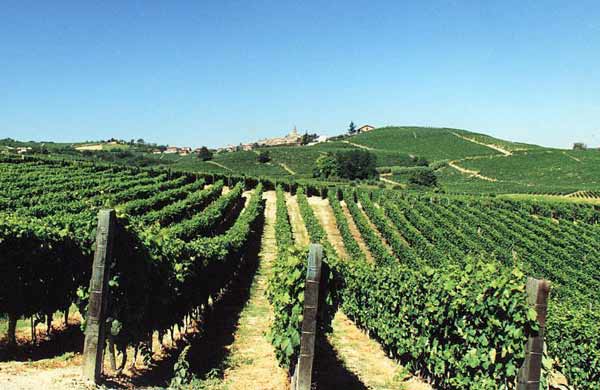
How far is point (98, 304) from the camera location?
6137 millimetres

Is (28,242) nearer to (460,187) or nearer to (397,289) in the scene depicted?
(397,289)

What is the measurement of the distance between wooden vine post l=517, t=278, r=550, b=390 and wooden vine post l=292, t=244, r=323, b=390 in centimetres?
245

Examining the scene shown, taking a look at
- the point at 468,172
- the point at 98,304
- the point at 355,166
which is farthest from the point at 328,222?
the point at 468,172

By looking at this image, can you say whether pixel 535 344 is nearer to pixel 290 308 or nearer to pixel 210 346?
pixel 290 308

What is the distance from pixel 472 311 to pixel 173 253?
6135 millimetres

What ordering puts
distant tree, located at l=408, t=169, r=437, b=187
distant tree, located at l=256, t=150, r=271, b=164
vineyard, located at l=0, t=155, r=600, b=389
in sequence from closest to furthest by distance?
vineyard, located at l=0, t=155, r=600, b=389
distant tree, located at l=408, t=169, r=437, b=187
distant tree, located at l=256, t=150, r=271, b=164

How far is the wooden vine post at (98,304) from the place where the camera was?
19.9 ft

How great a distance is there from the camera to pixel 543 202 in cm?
5506

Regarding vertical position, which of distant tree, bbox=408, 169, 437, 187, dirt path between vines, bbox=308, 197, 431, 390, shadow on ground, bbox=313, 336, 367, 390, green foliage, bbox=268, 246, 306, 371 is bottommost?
dirt path between vines, bbox=308, 197, 431, 390

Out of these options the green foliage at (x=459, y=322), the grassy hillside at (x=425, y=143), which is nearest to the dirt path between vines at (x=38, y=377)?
the green foliage at (x=459, y=322)

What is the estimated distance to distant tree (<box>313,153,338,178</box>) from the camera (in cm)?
9350

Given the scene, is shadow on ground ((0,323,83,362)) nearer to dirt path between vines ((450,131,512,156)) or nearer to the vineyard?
the vineyard

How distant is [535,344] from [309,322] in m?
2.67

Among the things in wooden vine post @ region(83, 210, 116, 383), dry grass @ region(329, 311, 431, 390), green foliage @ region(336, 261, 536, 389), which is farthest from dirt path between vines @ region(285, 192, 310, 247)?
wooden vine post @ region(83, 210, 116, 383)
